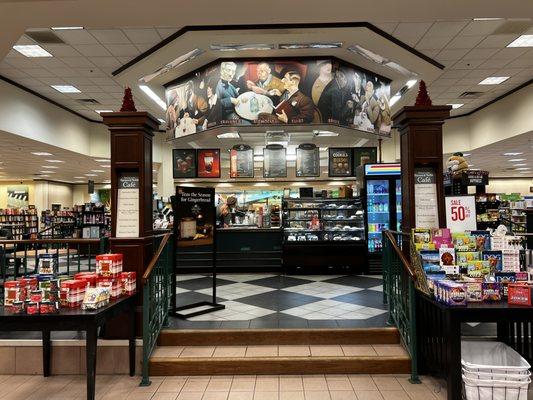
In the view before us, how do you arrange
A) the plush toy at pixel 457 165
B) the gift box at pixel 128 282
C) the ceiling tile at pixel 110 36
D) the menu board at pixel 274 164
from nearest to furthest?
the gift box at pixel 128 282 → the ceiling tile at pixel 110 36 → the plush toy at pixel 457 165 → the menu board at pixel 274 164

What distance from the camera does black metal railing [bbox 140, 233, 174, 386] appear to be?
3.97m

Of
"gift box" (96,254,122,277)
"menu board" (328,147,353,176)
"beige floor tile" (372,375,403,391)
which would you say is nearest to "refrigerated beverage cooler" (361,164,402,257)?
"menu board" (328,147,353,176)

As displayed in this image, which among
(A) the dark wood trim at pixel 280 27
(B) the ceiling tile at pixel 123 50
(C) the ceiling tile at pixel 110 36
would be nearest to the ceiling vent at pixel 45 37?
(C) the ceiling tile at pixel 110 36

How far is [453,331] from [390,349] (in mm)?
1214

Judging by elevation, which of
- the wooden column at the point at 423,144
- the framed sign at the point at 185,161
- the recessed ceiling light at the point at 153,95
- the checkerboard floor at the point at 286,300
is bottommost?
the checkerboard floor at the point at 286,300

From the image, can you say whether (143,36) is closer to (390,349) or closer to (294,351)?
(294,351)

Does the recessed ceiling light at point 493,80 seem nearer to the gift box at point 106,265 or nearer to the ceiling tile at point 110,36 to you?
the ceiling tile at point 110,36

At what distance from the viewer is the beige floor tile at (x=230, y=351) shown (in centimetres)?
425

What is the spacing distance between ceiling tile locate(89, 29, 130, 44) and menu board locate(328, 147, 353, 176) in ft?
16.0

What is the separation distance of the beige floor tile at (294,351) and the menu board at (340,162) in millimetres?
5381

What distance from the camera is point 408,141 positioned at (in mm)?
4406

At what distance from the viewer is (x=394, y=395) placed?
143 inches

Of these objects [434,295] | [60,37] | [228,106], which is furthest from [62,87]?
[434,295]

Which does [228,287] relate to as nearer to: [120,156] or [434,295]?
[120,156]
